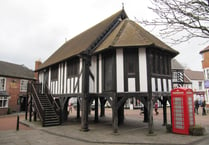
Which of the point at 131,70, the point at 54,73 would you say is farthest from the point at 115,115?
the point at 54,73

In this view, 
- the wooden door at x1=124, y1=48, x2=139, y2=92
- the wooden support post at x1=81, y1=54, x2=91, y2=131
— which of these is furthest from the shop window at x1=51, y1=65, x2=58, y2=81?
the wooden door at x1=124, y1=48, x2=139, y2=92

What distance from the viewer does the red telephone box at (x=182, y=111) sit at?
30.3 ft

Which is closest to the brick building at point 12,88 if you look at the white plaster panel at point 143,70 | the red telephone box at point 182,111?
the white plaster panel at point 143,70

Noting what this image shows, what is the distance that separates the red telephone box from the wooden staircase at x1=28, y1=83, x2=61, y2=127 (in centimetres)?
817

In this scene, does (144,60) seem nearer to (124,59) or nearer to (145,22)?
(124,59)

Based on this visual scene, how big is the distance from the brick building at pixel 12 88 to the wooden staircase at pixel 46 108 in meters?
12.3

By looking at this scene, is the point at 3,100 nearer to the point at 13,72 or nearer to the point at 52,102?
the point at 13,72

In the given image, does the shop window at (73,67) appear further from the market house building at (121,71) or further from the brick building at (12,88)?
the brick building at (12,88)

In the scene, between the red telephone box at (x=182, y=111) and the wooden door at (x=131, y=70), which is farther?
the wooden door at (x=131, y=70)

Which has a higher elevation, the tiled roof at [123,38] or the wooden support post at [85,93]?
the tiled roof at [123,38]

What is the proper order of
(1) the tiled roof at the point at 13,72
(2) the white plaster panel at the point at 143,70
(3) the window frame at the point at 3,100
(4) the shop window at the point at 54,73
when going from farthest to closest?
1. (1) the tiled roof at the point at 13,72
2. (3) the window frame at the point at 3,100
3. (4) the shop window at the point at 54,73
4. (2) the white plaster panel at the point at 143,70

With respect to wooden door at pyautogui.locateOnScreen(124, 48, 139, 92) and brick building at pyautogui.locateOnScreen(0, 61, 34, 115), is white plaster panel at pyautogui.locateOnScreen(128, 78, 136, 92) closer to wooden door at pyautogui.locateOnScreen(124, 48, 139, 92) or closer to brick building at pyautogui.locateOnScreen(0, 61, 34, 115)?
wooden door at pyautogui.locateOnScreen(124, 48, 139, 92)

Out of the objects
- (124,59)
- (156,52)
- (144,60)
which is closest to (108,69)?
(124,59)

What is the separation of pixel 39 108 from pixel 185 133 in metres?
10.2
